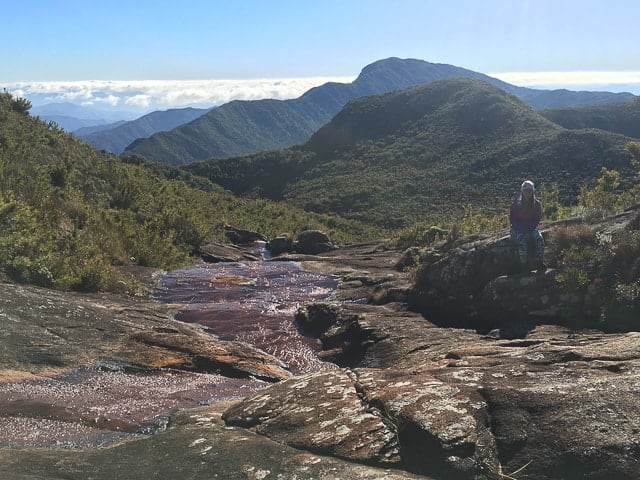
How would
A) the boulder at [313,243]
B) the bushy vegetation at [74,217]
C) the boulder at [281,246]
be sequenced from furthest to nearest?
the boulder at [281,246] < the boulder at [313,243] < the bushy vegetation at [74,217]

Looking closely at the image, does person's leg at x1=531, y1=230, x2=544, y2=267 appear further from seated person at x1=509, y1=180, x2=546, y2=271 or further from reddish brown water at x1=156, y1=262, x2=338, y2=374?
reddish brown water at x1=156, y1=262, x2=338, y2=374

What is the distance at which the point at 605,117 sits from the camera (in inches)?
5359

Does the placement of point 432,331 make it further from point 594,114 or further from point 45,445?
point 594,114

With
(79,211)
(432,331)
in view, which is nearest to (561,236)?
(432,331)

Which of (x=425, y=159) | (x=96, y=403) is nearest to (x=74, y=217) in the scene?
(x=96, y=403)

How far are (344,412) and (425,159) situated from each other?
358 ft

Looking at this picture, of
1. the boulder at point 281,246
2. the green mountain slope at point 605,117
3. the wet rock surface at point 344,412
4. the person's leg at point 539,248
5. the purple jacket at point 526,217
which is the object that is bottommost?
the boulder at point 281,246

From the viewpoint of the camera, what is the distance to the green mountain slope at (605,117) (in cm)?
12529

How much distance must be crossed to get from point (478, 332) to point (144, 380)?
7.60 meters

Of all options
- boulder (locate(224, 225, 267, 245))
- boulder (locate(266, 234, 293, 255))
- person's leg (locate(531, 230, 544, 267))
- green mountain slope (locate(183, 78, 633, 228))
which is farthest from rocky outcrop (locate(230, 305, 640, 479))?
green mountain slope (locate(183, 78, 633, 228))

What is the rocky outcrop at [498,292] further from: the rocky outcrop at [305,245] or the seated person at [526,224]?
the rocky outcrop at [305,245]

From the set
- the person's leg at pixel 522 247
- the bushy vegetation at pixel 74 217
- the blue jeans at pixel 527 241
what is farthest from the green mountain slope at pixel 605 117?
the person's leg at pixel 522 247

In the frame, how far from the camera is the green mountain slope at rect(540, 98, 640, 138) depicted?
125287 mm

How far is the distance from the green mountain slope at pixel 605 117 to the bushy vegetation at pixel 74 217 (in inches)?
4655
